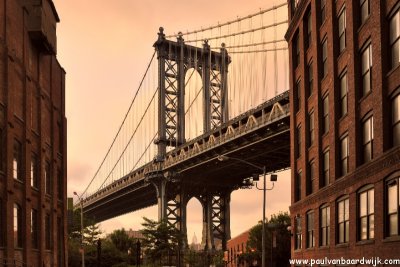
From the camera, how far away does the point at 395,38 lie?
24938 mm

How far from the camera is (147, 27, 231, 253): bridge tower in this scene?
105m

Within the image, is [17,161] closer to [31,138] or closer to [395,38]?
[31,138]

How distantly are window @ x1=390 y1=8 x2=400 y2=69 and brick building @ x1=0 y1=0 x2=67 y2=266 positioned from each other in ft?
60.6

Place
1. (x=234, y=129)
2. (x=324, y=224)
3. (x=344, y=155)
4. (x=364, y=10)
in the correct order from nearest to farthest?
(x=364, y=10)
(x=344, y=155)
(x=324, y=224)
(x=234, y=129)

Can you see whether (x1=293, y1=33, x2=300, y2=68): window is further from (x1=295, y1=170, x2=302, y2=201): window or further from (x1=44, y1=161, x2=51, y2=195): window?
(x1=44, y1=161, x2=51, y2=195): window

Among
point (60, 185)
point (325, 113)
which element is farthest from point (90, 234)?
point (325, 113)

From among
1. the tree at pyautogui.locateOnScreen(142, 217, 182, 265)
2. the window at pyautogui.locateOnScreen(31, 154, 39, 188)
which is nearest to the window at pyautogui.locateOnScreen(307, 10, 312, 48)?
the window at pyautogui.locateOnScreen(31, 154, 39, 188)

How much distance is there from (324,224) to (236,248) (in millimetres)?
67834

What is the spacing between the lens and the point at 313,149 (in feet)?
130

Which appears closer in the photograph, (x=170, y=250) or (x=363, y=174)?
(x=363, y=174)

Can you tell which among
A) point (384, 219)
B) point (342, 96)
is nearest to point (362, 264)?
point (384, 219)

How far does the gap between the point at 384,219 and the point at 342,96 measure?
981 centimetres

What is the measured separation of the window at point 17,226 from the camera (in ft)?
114

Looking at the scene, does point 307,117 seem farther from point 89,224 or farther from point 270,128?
point 89,224
